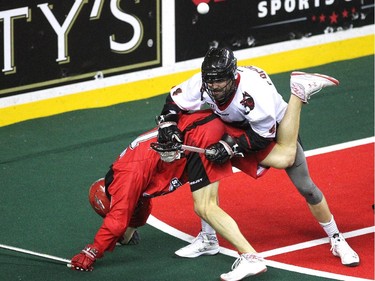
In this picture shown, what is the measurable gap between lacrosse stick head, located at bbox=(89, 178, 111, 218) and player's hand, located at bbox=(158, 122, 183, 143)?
0.65 m

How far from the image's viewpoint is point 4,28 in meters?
10.7

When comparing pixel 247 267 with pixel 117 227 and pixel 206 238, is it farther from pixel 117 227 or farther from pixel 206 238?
pixel 117 227

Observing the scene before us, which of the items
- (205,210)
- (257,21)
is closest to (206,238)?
(205,210)

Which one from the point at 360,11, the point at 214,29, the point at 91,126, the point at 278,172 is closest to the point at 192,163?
the point at 278,172

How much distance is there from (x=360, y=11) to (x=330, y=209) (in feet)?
12.8

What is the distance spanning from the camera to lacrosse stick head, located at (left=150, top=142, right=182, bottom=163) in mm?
8141

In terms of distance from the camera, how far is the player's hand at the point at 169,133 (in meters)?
8.22

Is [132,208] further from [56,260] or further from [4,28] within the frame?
[4,28]

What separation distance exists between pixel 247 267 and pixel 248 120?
1010mm

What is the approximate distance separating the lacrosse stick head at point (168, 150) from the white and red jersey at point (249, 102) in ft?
1.55

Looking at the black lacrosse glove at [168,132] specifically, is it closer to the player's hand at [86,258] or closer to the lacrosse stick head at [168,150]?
the lacrosse stick head at [168,150]

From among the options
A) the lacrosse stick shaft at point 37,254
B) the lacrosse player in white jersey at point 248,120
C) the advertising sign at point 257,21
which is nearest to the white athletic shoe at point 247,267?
the lacrosse player in white jersey at point 248,120

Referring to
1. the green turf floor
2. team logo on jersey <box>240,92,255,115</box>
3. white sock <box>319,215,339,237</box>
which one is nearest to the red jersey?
team logo on jersey <box>240,92,255,115</box>

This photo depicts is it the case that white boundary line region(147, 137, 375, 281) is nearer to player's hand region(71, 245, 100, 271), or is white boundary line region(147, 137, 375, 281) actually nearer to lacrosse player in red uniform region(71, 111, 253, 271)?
lacrosse player in red uniform region(71, 111, 253, 271)
